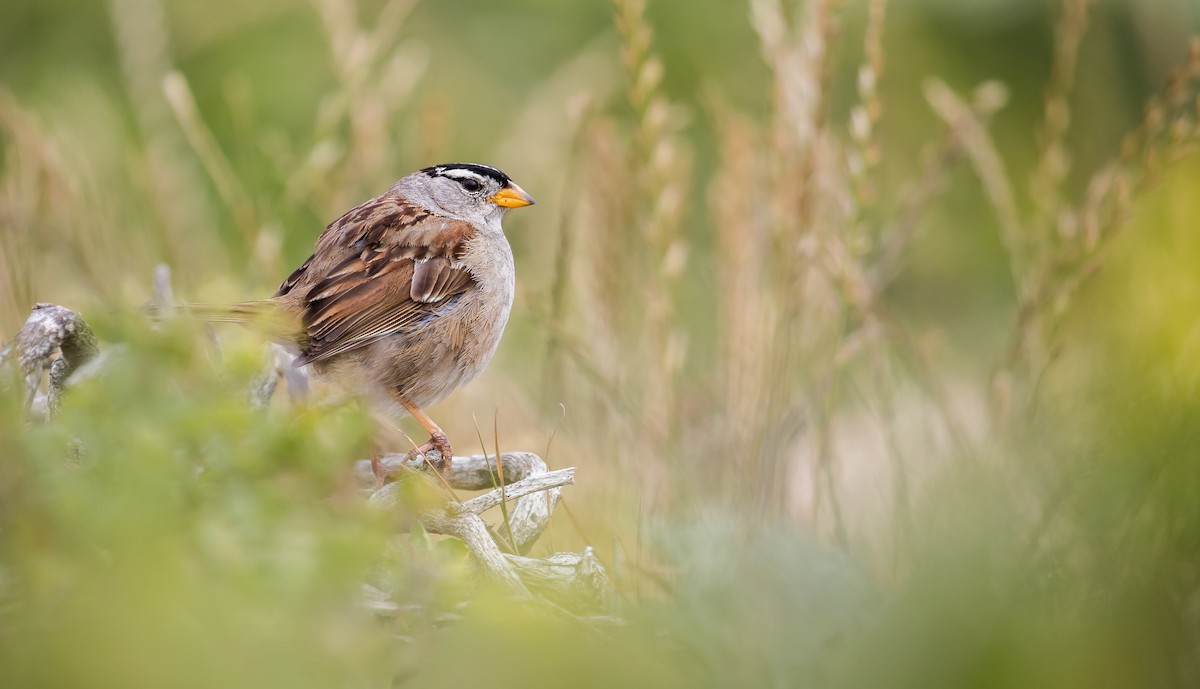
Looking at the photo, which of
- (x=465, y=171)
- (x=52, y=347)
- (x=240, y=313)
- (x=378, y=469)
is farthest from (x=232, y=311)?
(x=465, y=171)

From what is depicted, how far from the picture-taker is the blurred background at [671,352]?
0.83 meters

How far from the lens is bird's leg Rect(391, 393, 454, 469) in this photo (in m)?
2.27

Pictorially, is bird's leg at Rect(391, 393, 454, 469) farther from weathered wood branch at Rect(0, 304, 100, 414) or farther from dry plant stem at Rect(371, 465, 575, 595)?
weathered wood branch at Rect(0, 304, 100, 414)

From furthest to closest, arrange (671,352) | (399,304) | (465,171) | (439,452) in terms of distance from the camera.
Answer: (465,171)
(399,304)
(671,352)
(439,452)

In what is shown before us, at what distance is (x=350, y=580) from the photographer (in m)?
0.96

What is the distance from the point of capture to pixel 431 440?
266 centimetres

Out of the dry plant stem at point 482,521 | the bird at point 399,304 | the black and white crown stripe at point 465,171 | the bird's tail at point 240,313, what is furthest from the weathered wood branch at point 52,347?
the black and white crown stripe at point 465,171

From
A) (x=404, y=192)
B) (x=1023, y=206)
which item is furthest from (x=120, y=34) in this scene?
(x=1023, y=206)

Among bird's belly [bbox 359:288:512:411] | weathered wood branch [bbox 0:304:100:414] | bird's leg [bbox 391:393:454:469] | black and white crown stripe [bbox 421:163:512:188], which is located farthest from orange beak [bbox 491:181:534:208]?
weathered wood branch [bbox 0:304:100:414]

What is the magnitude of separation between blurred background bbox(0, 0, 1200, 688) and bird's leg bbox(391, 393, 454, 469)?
0.12 meters

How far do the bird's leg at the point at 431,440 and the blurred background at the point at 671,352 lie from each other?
0.12 meters

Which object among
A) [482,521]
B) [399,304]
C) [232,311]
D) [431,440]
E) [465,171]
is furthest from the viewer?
[465,171]

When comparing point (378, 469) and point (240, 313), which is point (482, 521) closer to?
point (378, 469)

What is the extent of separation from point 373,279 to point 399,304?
0.10m
